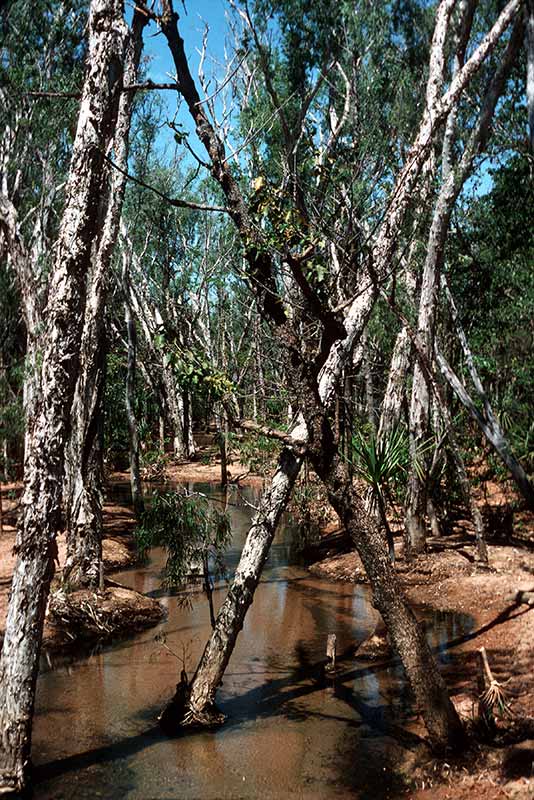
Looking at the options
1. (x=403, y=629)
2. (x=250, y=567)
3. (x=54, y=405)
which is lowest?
(x=403, y=629)

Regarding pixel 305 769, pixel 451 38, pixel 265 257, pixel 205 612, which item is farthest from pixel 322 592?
pixel 451 38

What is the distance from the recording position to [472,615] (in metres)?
11.4

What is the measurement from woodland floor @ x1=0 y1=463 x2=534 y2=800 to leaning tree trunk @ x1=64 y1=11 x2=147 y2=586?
2.69 ft

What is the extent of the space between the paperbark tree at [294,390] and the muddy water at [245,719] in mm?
674

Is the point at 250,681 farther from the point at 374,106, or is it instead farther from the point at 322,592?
the point at 374,106

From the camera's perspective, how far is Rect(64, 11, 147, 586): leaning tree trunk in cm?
1166

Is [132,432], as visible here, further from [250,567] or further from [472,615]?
[250,567]

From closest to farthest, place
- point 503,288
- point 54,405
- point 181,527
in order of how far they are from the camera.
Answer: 1. point 54,405
2. point 181,527
3. point 503,288

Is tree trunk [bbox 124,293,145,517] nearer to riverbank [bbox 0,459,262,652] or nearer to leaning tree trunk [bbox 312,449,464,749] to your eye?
riverbank [bbox 0,459,262,652]

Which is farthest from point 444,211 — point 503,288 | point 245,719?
point 245,719

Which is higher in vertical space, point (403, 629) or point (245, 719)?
point (403, 629)

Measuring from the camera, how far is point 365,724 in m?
8.10

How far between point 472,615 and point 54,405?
762 cm

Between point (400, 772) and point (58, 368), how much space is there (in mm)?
4611
